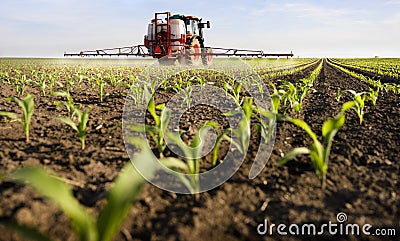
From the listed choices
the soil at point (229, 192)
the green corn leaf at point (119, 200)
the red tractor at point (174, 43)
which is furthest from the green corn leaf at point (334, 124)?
the red tractor at point (174, 43)

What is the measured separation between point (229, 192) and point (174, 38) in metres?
12.8

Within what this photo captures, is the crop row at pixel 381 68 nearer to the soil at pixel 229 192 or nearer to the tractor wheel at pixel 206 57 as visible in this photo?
the tractor wheel at pixel 206 57

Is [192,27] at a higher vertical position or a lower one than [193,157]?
higher

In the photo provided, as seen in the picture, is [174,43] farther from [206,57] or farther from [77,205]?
[77,205]

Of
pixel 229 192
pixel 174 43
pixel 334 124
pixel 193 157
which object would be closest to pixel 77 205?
pixel 193 157

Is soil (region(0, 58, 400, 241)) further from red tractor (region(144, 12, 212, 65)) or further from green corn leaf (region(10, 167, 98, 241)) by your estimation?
red tractor (region(144, 12, 212, 65))

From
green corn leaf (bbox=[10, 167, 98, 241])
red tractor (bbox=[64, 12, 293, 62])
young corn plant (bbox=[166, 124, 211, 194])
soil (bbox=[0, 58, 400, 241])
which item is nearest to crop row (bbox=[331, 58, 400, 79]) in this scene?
red tractor (bbox=[64, 12, 293, 62])

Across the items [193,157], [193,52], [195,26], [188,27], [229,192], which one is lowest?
[229,192]

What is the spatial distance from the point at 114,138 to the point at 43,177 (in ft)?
7.57

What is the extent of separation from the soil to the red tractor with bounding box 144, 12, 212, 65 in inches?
417

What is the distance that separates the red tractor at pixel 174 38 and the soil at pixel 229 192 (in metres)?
10.6

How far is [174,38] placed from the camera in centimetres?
1436

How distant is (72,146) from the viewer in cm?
315

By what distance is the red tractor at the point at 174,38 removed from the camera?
46.1 feet
